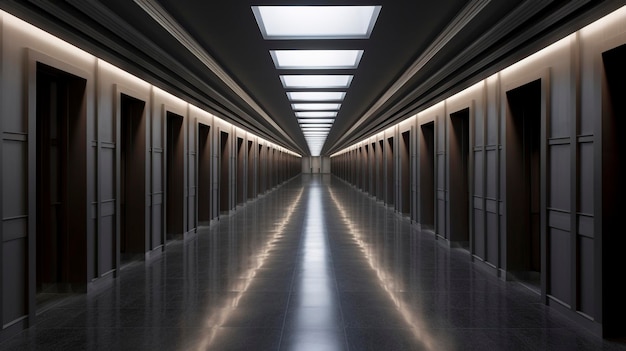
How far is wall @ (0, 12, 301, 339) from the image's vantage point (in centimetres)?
500

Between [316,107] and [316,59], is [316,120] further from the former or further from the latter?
[316,59]

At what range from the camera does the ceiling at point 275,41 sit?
5.29 metres

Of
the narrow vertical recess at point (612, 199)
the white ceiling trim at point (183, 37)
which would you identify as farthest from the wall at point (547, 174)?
the white ceiling trim at point (183, 37)

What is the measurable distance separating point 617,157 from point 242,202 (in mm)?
17656

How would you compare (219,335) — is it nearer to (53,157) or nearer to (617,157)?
(53,157)

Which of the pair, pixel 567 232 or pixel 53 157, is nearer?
pixel 567 232

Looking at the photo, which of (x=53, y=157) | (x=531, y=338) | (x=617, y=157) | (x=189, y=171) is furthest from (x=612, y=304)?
(x=189, y=171)

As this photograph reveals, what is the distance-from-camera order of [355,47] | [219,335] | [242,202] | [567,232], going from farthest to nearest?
1. [242,202]
2. [355,47]
3. [567,232]
4. [219,335]

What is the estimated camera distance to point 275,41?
7.93m

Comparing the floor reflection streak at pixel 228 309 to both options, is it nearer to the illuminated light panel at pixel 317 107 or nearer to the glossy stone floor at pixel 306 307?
the glossy stone floor at pixel 306 307

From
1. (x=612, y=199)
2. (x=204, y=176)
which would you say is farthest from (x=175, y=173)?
(x=612, y=199)

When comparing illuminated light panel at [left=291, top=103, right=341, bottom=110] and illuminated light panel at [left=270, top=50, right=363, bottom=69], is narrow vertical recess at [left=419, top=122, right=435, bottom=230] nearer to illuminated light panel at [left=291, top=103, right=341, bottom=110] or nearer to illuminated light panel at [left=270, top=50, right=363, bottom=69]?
illuminated light panel at [left=270, top=50, right=363, bottom=69]

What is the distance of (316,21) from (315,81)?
16.1 feet

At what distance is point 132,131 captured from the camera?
8.98m
